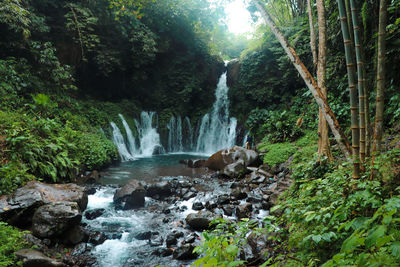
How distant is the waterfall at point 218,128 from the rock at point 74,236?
38.4 feet

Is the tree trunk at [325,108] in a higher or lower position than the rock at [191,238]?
higher

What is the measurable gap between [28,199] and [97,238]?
1.51 m

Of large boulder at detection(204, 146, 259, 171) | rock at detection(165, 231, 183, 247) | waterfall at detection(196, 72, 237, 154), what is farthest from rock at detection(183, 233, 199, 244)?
waterfall at detection(196, 72, 237, 154)

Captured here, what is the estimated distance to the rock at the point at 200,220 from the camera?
4.77 metres

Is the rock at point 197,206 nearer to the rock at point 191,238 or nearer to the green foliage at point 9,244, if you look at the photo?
the rock at point 191,238

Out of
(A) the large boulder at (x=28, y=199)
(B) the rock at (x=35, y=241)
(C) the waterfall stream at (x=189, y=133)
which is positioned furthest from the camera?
(C) the waterfall stream at (x=189, y=133)

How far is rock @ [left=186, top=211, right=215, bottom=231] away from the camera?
4766mm

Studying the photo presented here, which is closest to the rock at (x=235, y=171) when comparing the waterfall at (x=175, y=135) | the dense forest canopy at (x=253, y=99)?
the dense forest canopy at (x=253, y=99)

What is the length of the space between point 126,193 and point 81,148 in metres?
3.44

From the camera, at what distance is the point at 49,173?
5.77 metres

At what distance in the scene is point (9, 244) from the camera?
10.1 ft

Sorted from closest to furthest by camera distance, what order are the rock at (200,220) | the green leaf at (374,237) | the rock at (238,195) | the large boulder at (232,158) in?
the green leaf at (374,237)
the rock at (200,220)
the rock at (238,195)
the large boulder at (232,158)

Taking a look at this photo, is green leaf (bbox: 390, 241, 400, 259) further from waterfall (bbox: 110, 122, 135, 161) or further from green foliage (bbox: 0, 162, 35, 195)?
waterfall (bbox: 110, 122, 135, 161)

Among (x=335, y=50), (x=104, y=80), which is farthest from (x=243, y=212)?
(x=104, y=80)
